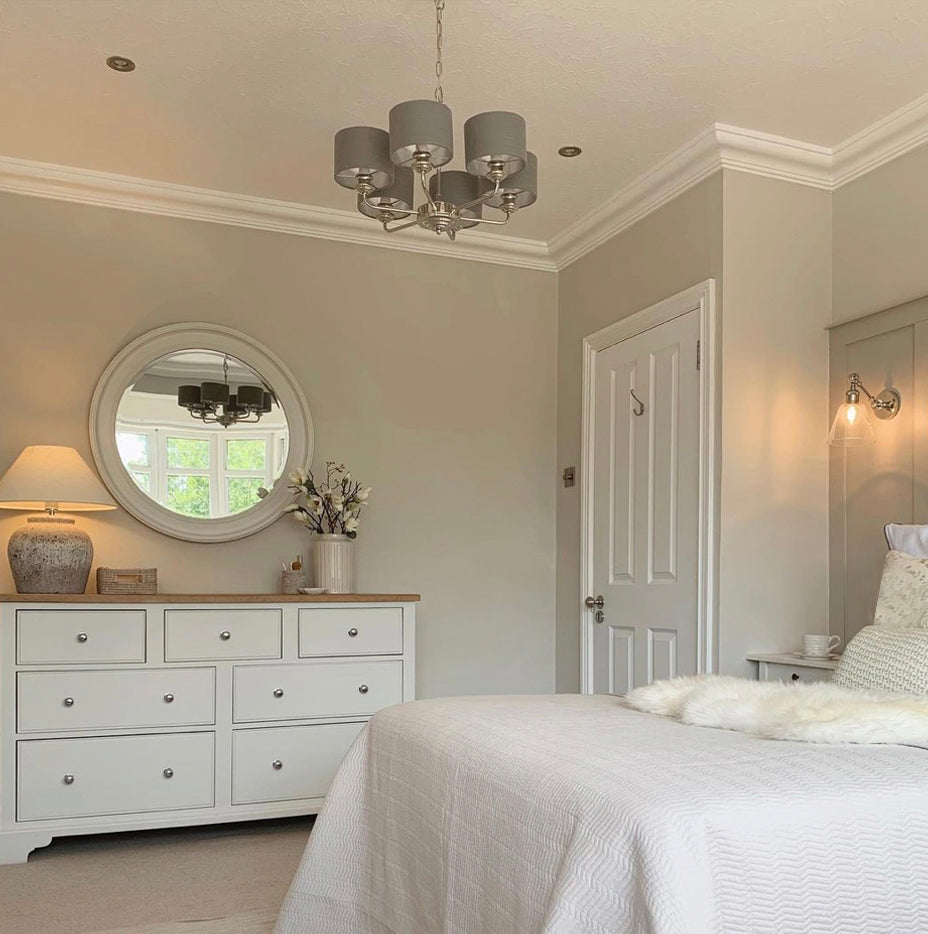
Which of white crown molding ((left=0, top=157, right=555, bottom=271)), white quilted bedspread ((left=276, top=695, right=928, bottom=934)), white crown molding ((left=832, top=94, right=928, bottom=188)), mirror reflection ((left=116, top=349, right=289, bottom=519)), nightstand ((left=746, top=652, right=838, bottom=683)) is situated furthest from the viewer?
mirror reflection ((left=116, top=349, right=289, bottom=519))

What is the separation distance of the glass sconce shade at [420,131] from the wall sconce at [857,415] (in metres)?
1.96

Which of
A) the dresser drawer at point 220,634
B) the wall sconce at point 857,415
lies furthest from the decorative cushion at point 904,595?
the dresser drawer at point 220,634

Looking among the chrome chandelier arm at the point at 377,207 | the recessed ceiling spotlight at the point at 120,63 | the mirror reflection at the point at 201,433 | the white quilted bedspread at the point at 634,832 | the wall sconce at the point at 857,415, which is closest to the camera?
the white quilted bedspread at the point at 634,832

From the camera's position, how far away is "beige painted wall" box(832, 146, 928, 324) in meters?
3.67

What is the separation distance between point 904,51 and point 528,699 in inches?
93.6

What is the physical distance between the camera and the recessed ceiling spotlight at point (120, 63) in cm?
336

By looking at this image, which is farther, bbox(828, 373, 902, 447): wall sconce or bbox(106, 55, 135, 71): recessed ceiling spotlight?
bbox(828, 373, 902, 447): wall sconce

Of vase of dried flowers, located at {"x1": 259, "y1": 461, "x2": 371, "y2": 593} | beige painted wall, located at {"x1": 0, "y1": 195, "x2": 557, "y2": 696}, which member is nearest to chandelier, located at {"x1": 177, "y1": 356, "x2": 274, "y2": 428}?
beige painted wall, located at {"x1": 0, "y1": 195, "x2": 557, "y2": 696}

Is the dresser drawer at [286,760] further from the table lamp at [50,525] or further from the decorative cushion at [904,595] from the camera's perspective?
the decorative cushion at [904,595]

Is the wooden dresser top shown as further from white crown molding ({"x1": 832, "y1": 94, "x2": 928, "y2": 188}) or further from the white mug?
white crown molding ({"x1": 832, "y1": 94, "x2": 928, "y2": 188})

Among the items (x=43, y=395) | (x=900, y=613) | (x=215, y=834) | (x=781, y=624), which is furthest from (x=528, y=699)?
(x=43, y=395)

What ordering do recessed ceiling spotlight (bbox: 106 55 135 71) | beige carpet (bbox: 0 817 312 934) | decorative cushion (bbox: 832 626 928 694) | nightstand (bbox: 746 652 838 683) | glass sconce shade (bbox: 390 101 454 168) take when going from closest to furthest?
1. decorative cushion (bbox: 832 626 928 694)
2. glass sconce shade (bbox: 390 101 454 168)
3. beige carpet (bbox: 0 817 312 934)
4. recessed ceiling spotlight (bbox: 106 55 135 71)
5. nightstand (bbox: 746 652 838 683)

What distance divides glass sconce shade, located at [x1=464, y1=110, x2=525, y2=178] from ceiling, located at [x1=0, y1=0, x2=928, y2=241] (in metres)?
0.67

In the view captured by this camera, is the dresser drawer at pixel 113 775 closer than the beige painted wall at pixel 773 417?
Yes
